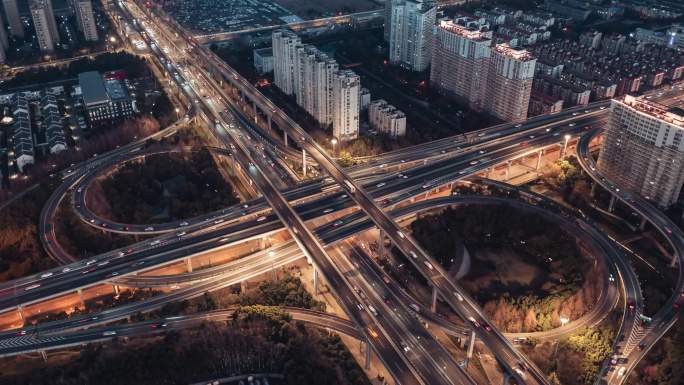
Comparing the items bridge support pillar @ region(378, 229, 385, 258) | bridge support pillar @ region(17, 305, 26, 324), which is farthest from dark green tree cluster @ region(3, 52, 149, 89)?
bridge support pillar @ region(378, 229, 385, 258)

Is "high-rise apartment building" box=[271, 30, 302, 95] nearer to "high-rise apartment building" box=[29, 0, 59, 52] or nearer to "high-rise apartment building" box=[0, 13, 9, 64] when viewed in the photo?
"high-rise apartment building" box=[29, 0, 59, 52]

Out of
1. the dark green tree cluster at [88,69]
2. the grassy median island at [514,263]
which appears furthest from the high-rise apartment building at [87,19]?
the grassy median island at [514,263]

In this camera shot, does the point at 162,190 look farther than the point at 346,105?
No

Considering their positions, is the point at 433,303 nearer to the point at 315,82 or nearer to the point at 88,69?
the point at 315,82

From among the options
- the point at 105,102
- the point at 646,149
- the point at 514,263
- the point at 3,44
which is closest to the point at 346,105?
the point at 514,263

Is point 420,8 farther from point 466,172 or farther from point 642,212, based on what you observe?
point 642,212
